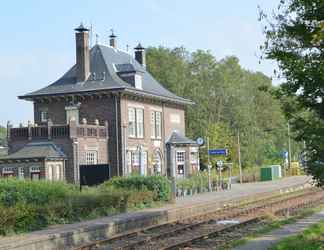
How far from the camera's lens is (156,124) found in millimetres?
51250

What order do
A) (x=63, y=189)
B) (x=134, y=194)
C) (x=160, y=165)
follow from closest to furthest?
(x=63, y=189), (x=134, y=194), (x=160, y=165)

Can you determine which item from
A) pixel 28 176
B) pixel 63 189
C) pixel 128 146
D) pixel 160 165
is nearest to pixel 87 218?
pixel 63 189

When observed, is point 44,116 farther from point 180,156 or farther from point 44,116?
point 180,156

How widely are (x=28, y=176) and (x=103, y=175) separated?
13.9 metres

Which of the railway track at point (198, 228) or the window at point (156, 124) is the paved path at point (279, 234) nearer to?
the railway track at point (198, 228)

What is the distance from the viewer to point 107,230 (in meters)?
20.3

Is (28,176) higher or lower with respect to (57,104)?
lower

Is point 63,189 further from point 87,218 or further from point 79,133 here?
point 79,133

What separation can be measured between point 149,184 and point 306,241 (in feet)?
48.1

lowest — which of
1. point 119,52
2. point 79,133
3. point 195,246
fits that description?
point 195,246

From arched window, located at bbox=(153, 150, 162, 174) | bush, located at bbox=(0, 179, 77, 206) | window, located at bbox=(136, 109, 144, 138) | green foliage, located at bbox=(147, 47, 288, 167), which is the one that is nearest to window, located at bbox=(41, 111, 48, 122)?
window, located at bbox=(136, 109, 144, 138)

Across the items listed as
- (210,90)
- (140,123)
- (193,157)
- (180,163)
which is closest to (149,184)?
(140,123)

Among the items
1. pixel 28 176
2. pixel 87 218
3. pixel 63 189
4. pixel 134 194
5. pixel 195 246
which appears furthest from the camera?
pixel 28 176

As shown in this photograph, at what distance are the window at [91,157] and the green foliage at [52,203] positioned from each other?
49.8ft
